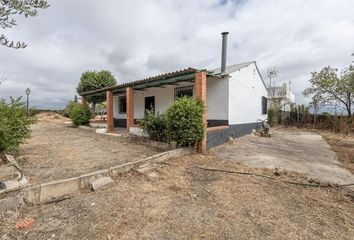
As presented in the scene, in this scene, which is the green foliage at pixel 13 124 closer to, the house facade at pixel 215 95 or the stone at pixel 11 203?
the stone at pixel 11 203

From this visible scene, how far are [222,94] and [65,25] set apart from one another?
6.98m

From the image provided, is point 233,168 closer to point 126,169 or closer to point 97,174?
point 126,169

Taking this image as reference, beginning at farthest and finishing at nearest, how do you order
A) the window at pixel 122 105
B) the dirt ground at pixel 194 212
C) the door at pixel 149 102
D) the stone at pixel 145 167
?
the window at pixel 122 105 → the door at pixel 149 102 → the stone at pixel 145 167 → the dirt ground at pixel 194 212

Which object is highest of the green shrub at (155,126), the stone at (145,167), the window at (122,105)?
the window at (122,105)

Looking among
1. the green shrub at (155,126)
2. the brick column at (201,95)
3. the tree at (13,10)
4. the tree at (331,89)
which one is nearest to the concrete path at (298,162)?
the brick column at (201,95)

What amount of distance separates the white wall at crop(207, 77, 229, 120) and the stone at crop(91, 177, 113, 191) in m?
6.54

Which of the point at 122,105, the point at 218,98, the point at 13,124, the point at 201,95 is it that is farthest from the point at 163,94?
the point at 13,124

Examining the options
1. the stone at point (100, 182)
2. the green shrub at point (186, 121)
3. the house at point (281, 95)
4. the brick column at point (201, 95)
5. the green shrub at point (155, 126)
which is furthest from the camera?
the house at point (281, 95)

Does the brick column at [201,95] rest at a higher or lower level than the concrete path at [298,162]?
higher

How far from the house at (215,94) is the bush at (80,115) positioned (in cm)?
310

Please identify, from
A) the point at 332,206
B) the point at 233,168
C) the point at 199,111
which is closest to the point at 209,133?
the point at 199,111

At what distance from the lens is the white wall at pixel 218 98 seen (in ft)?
31.0

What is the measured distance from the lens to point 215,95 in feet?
32.1

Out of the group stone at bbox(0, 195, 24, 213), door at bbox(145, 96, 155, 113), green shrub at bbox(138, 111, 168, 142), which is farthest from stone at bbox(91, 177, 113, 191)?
door at bbox(145, 96, 155, 113)
